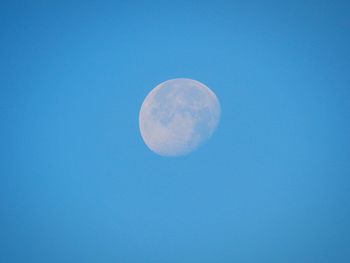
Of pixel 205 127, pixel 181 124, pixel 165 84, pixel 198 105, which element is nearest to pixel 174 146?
pixel 181 124

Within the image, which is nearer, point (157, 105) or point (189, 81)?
point (157, 105)

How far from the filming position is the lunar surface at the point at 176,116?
10.9 ft

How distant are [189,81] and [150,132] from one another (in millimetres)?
1427

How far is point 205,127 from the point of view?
3.44 metres

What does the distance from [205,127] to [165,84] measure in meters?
1.28

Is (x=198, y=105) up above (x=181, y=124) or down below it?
above

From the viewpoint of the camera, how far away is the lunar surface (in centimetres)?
333

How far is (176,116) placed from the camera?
3309mm

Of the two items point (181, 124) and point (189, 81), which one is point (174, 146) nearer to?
point (181, 124)

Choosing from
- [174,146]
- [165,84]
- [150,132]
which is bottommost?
[174,146]

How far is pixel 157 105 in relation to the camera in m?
3.38

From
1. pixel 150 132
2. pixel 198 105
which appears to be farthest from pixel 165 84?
pixel 150 132

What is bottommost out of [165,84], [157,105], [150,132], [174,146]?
[174,146]

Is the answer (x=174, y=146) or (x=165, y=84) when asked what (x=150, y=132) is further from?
(x=165, y=84)
